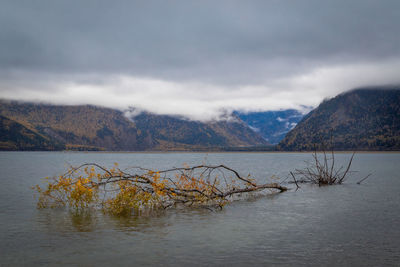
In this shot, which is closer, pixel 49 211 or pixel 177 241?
pixel 177 241

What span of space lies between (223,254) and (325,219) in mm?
10967

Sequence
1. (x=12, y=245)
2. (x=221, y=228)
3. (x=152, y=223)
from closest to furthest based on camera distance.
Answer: (x=12, y=245)
(x=221, y=228)
(x=152, y=223)

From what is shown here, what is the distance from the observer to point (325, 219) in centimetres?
2348

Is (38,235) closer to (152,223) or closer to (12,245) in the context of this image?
(12,245)

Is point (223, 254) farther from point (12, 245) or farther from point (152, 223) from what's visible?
point (12, 245)

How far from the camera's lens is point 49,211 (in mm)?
26719

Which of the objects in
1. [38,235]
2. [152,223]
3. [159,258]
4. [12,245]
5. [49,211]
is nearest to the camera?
[159,258]

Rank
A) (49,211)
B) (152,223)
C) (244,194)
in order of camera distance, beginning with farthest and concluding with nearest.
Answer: (244,194) → (49,211) → (152,223)

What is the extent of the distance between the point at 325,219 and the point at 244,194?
1373cm

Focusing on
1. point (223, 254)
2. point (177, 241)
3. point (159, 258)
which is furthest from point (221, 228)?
point (159, 258)

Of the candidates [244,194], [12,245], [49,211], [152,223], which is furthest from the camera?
[244,194]

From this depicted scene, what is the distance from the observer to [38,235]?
19.1m

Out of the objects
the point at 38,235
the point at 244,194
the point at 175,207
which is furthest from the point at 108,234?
the point at 244,194

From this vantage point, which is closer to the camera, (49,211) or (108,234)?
(108,234)
